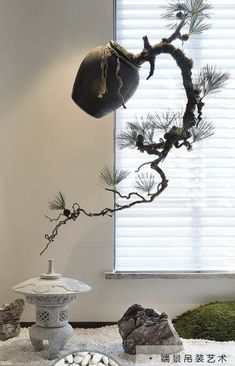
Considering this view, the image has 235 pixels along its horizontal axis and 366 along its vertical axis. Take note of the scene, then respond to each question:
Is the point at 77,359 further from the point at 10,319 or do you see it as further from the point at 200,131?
the point at 200,131

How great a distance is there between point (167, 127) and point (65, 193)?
0.79 meters

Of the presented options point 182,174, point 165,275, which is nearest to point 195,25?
point 182,174

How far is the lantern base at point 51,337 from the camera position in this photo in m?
1.97

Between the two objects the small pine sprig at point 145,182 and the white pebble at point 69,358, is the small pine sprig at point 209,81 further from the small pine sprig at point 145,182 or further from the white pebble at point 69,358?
the white pebble at point 69,358

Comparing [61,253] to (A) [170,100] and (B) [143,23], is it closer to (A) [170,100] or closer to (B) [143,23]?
(A) [170,100]

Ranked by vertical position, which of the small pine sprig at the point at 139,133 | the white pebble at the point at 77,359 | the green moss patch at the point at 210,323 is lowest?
the green moss patch at the point at 210,323

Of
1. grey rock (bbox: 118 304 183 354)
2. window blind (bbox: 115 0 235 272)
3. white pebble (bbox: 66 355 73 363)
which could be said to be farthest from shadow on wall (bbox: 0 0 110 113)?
white pebble (bbox: 66 355 73 363)

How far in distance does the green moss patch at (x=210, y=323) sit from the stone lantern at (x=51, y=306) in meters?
0.68

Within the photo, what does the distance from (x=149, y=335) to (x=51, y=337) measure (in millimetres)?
420

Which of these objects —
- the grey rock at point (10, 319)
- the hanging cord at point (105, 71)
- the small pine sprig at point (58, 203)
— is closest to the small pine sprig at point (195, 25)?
the hanging cord at point (105, 71)

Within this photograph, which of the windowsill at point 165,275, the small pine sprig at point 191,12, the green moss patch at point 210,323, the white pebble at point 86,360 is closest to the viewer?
the white pebble at point 86,360

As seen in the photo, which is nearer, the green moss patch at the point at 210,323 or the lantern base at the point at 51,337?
the lantern base at the point at 51,337

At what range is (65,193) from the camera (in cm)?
251

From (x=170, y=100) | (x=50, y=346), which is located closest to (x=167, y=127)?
(x=170, y=100)
